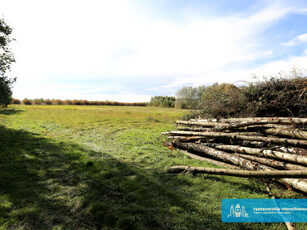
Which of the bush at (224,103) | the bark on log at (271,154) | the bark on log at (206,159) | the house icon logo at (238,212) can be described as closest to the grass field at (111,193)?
the house icon logo at (238,212)

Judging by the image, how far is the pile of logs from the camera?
3934 millimetres

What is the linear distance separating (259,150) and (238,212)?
2518mm

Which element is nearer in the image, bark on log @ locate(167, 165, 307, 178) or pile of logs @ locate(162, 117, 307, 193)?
bark on log @ locate(167, 165, 307, 178)

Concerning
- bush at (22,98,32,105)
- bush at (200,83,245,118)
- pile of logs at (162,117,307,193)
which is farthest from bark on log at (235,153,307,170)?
bush at (22,98,32,105)

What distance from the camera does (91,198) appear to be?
3592mm

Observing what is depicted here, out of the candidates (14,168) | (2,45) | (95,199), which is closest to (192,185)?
(95,199)

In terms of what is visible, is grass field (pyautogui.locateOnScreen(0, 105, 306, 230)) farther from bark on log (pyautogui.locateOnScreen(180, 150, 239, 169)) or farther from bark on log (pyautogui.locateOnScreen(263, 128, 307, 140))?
bark on log (pyautogui.locateOnScreen(263, 128, 307, 140))

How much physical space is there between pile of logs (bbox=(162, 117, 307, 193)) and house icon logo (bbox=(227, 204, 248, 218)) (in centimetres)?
84

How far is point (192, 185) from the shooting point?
4266 mm

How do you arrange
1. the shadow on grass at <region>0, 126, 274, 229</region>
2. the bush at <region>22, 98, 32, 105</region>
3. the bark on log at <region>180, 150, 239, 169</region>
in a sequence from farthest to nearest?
1. the bush at <region>22, 98, 32, 105</region>
2. the bark on log at <region>180, 150, 239, 169</region>
3. the shadow on grass at <region>0, 126, 274, 229</region>

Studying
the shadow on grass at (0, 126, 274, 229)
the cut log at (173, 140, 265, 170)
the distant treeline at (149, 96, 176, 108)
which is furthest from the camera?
the distant treeline at (149, 96, 176, 108)

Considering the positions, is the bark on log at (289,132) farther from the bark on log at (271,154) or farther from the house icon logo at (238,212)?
the house icon logo at (238,212)

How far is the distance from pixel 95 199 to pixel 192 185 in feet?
7.62

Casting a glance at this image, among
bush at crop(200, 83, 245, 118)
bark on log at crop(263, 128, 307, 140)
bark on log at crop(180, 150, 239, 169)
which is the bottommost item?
bark on log at crop(180, 150, 239, 169)
